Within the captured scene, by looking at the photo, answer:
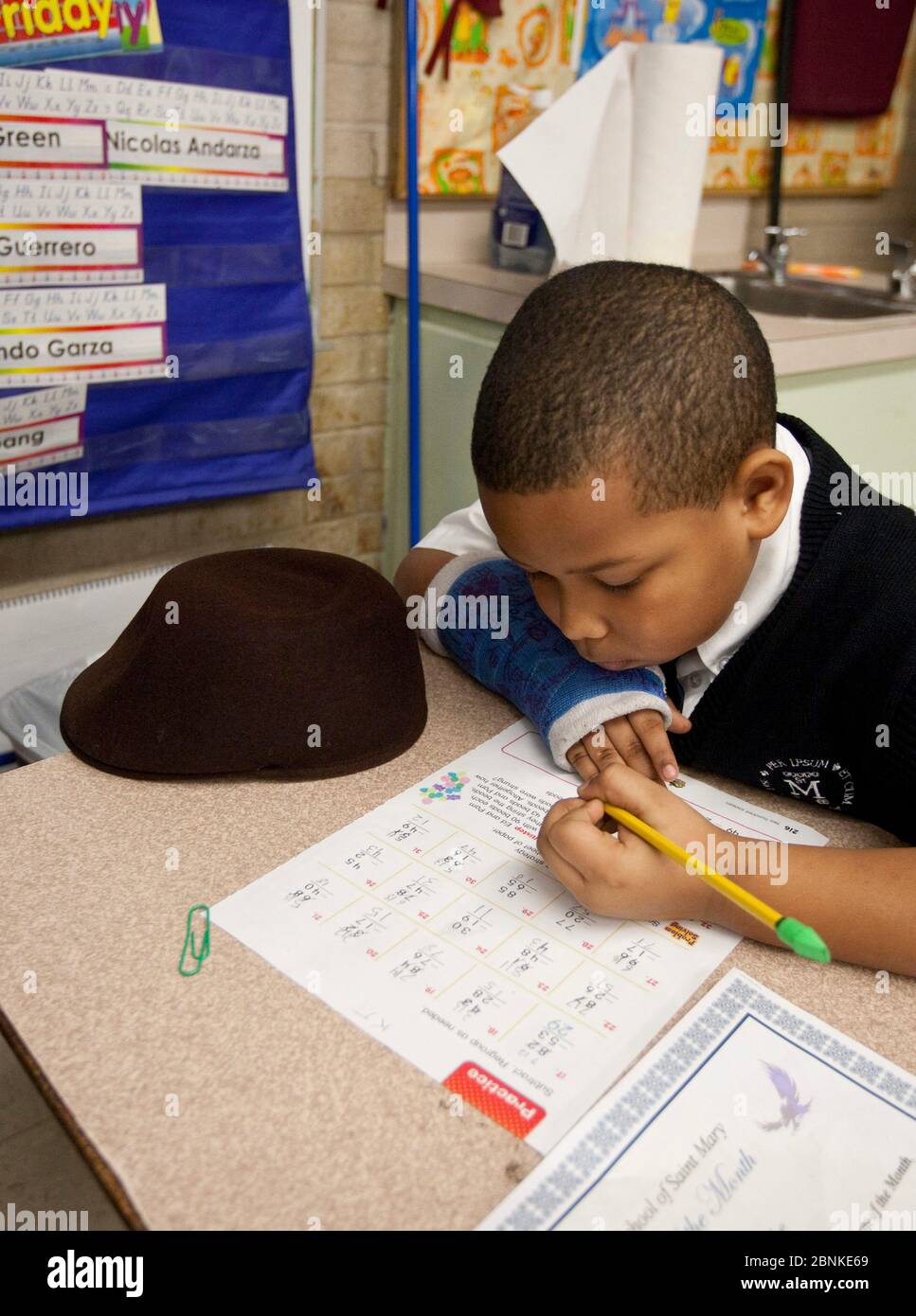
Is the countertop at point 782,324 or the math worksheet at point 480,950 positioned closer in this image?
the math worksheet at point 480,950

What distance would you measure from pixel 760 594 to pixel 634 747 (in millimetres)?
159

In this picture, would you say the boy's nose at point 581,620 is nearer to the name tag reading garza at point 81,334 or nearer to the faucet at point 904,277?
the name tag reading garza at point 81,334

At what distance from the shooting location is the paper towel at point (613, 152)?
1569 mm

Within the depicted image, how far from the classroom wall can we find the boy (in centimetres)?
99

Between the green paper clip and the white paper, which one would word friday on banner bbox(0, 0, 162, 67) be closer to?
the green paper clip

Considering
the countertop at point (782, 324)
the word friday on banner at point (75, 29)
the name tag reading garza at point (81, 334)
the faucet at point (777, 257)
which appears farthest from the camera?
the faucet at point (777, 257)

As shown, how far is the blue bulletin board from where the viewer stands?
143cm

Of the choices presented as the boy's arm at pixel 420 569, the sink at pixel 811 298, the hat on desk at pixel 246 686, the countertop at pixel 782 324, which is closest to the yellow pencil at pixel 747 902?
the hat on desk at pixel 246 686

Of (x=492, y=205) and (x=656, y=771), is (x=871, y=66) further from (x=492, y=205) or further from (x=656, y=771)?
(x=656, y=771)

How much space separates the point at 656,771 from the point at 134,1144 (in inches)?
19.0

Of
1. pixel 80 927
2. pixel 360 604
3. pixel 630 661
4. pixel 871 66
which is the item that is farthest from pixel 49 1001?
pixel 871 66

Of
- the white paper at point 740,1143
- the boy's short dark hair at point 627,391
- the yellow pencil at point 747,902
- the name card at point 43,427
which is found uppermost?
the boy's short dark hair at point 627,391

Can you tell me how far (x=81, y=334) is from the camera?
1426 mm

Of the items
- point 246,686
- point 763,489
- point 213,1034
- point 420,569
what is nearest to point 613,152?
point 420,569
